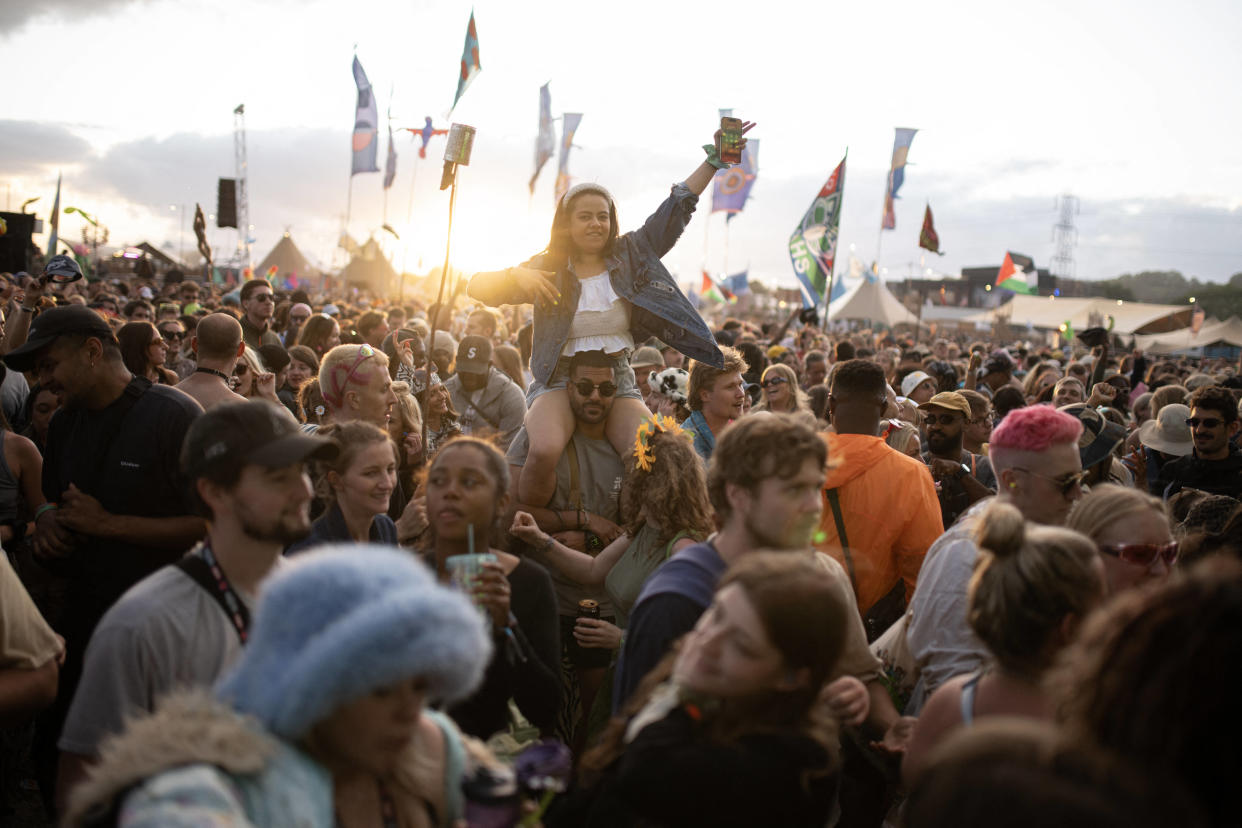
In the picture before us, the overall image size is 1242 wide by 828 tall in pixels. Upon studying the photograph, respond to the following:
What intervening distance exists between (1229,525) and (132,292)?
63.2ft

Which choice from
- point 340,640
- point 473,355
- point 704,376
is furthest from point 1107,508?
point 473,355

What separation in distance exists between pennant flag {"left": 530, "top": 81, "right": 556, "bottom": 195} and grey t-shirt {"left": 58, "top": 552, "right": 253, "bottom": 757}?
25732 mm

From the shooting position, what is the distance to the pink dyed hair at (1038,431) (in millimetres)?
3158

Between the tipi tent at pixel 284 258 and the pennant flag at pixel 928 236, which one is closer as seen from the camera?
the pennant flag at pixel 928 236

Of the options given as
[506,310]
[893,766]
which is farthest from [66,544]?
[506,310]

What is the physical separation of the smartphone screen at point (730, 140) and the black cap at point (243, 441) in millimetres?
2789

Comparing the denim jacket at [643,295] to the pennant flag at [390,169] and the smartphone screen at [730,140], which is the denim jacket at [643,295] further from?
the pennant flag at [390,169]

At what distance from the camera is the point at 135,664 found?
210 centimetres

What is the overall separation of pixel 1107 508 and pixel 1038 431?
38 cm

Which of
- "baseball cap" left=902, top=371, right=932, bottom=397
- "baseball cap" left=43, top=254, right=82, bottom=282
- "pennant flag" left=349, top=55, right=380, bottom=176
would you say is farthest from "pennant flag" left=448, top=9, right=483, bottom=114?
"pennant flag" left=349, top=55, right=380, bottom=176

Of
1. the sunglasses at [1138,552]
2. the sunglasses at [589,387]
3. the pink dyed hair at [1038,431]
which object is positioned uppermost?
the pink dyed hair at [1038,431]

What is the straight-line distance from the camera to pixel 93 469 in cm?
358

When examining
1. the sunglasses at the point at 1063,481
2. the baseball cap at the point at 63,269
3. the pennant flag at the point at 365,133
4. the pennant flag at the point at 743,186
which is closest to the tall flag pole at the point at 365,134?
the pennant flag at the point at 365,133

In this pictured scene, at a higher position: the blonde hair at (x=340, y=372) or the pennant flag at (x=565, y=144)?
the pennant flag at (x=565, y=144)
